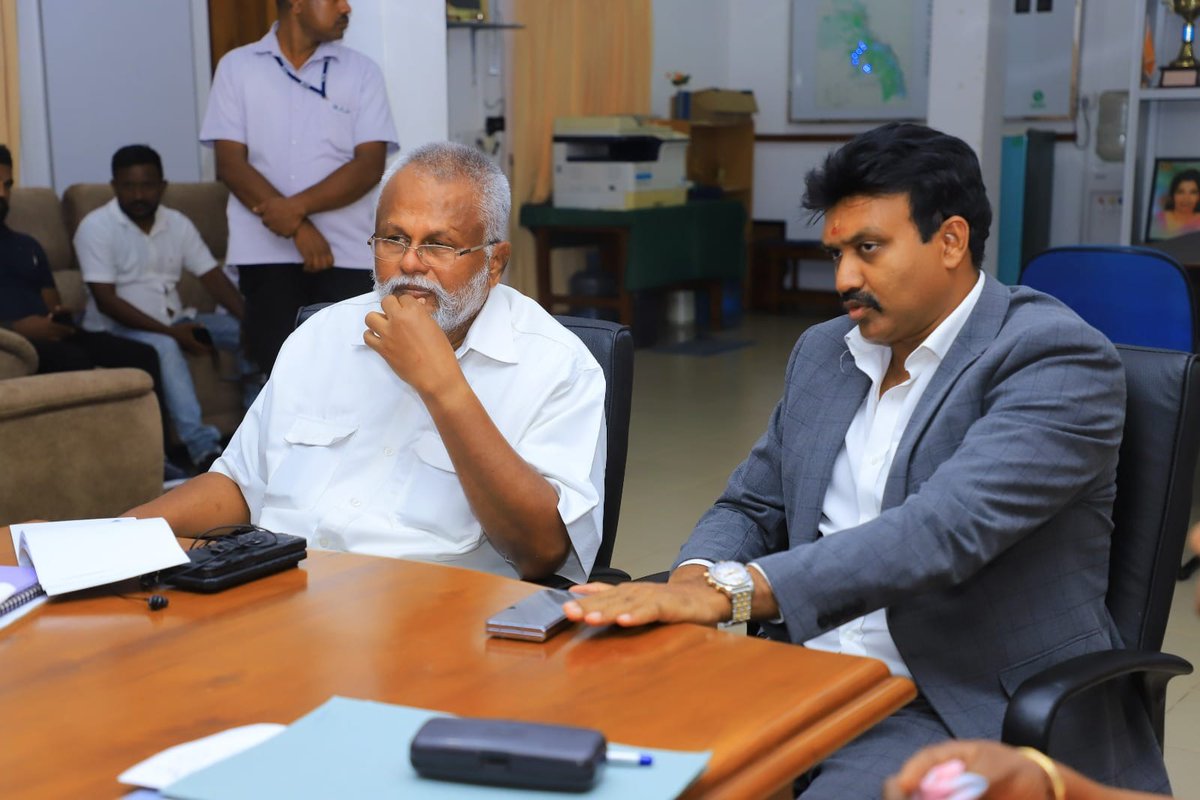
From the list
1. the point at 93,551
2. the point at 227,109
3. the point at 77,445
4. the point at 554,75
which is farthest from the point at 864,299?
the point at 554,75

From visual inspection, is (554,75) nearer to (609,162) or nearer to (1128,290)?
(609,162)

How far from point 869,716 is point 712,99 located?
819cm

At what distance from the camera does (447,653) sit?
1.30m

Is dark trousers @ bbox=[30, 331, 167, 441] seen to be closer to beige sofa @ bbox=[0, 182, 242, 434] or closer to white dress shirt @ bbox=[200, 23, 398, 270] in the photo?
beige sofa @ bbox=[0, 182, 242, 434]

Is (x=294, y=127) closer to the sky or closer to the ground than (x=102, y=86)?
closer to the ground

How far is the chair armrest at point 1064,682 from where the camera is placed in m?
1.42

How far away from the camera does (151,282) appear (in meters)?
5.35

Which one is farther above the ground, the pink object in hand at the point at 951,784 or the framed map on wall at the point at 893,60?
the framed map on wall at the point at 893,60

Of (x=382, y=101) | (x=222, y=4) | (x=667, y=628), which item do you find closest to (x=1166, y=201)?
(x=382, y=101)

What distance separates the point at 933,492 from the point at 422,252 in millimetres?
897

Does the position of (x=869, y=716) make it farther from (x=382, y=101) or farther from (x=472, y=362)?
(x=382, y=101)

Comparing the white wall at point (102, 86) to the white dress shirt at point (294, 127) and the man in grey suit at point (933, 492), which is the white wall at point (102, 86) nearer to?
the white dress shirt at point (294, 127)

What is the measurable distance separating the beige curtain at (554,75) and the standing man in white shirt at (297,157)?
360 centimetres

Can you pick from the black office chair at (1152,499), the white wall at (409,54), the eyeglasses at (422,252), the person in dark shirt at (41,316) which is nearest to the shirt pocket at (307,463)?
the eyeglasses at (422,252)
